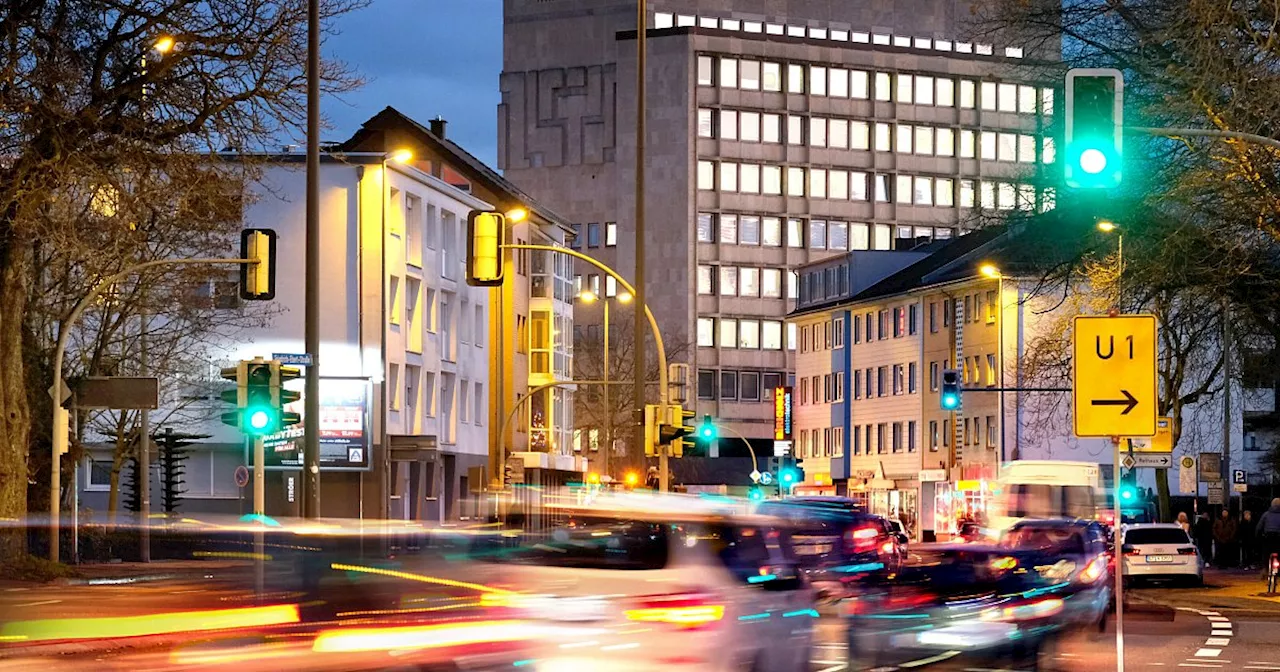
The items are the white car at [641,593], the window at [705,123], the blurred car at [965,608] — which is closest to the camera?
the white car at [641,593]

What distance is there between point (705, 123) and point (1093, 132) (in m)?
108

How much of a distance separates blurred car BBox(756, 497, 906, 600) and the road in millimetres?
638

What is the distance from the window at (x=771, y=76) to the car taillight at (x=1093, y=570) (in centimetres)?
10283

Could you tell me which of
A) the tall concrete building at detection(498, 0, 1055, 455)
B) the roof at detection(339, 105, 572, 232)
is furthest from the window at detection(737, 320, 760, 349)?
the roof at detection(339, 105, 572, 232)

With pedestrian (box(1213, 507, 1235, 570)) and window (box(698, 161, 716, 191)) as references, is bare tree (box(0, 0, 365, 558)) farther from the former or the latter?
window (box(698, 161, 716, 191))

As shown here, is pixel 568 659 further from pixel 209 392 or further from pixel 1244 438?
pixel 1244 438

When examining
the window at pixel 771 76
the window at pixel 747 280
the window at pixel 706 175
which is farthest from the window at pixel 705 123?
the window at pixel 747 280

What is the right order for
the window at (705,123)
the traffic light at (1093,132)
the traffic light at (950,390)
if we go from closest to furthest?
the traffic light at (1093,132), the traffic light at (950,390), the window at (705,123)

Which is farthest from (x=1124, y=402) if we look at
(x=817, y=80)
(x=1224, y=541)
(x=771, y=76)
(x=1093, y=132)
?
(x=817, y=80)

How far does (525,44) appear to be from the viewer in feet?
441

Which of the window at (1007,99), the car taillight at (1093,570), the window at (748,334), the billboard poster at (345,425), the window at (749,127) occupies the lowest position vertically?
the car taillight at (1093,570)

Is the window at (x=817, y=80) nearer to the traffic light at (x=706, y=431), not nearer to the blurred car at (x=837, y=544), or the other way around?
the traffic light at (x=706, y=431)

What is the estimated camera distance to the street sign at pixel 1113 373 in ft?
55.7

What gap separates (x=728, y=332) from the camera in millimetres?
129625
